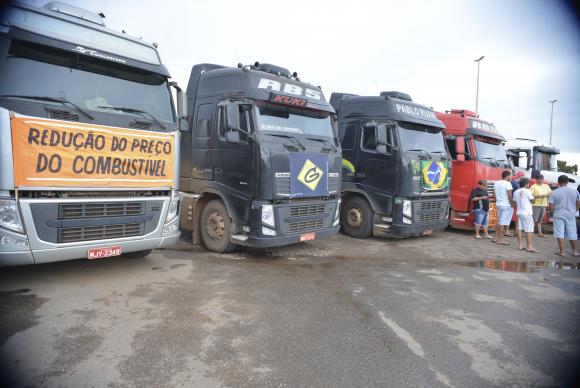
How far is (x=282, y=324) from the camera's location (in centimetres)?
380

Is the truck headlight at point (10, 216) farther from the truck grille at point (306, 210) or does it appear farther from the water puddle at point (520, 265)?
the water puddle at point (520, 265)

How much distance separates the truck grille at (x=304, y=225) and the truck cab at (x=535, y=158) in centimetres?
946

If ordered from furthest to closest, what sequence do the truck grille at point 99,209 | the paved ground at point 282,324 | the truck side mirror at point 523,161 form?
the truck side mirror at point 523,161 → the truck grille at point 99,209 → the paved ground at point 282,324

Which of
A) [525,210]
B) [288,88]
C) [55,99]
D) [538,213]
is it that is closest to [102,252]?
[55,99]

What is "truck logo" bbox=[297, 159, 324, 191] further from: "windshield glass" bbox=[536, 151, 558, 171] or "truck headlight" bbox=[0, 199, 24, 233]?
"windshield glass" bbox=[536, 151, 558, 171]

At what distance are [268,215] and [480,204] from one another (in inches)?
237

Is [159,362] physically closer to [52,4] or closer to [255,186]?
[255,186]

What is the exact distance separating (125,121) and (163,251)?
2.72 m

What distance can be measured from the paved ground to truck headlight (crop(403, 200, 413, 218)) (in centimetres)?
178

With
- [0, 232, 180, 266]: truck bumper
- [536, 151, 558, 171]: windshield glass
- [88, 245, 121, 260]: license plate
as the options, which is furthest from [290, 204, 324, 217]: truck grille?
[536, 151, 558, 171]: windshield glass

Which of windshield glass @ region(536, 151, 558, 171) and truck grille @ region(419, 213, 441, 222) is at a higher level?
windshield glass @ region(536, 151, 558, 171)

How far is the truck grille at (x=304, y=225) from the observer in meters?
6.18

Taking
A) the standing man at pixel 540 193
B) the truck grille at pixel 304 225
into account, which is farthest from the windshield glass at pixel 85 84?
the standing man at pixel 540 193

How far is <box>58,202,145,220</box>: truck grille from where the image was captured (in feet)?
14.0
